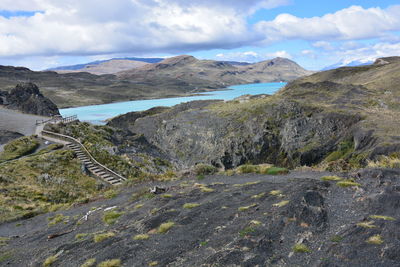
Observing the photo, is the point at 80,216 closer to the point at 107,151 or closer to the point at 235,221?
the point at 235,221

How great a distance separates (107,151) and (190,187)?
23444mm

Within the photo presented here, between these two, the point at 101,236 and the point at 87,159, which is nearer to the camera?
the point at 101,236

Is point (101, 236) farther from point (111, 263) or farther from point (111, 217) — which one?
point (111, 217)

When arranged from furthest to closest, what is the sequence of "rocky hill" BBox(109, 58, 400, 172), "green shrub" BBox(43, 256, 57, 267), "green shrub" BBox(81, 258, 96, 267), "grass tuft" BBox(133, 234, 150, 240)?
"rocky hill" BBox(109, 58, 400, 172), "grass tuft" BBox(133, 234, 150, 240), "green shrub" BBox(43, 256, 57, 267), "green shrub" BBox(81, 258, 96, 267)

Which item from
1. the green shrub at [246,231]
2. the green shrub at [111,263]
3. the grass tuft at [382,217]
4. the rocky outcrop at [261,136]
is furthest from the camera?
the rocky outcrop at [261,136]

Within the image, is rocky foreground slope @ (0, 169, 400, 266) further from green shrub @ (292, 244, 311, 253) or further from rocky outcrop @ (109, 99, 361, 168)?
rocky outcrop @ (109, 99, 361, 168)

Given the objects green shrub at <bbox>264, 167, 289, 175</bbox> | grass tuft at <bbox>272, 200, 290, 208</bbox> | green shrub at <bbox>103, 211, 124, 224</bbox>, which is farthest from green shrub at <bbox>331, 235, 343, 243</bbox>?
green shrub at <bbox>103, 211, 124, 224</bbox>

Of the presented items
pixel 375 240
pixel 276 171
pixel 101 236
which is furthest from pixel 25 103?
pixel 375 240

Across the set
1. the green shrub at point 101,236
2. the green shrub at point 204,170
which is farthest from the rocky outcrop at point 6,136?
the green shrub at point 101,236

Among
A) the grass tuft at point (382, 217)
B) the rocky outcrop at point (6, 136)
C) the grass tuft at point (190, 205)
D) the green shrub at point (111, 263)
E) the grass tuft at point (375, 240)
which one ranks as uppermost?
the rocky outcrop at point (6, 136)

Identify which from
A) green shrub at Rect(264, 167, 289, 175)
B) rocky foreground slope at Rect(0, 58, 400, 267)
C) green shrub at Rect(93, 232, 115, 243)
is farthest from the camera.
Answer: green shrub at Rect(264, 167, 289, 175)

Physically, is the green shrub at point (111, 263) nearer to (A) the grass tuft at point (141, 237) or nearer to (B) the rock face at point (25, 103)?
(A) the grass tuft at point (141, 237)

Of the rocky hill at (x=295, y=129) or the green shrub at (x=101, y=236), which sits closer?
the green shrub at (x=101, y=236)

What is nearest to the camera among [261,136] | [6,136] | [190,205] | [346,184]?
[346,184]
